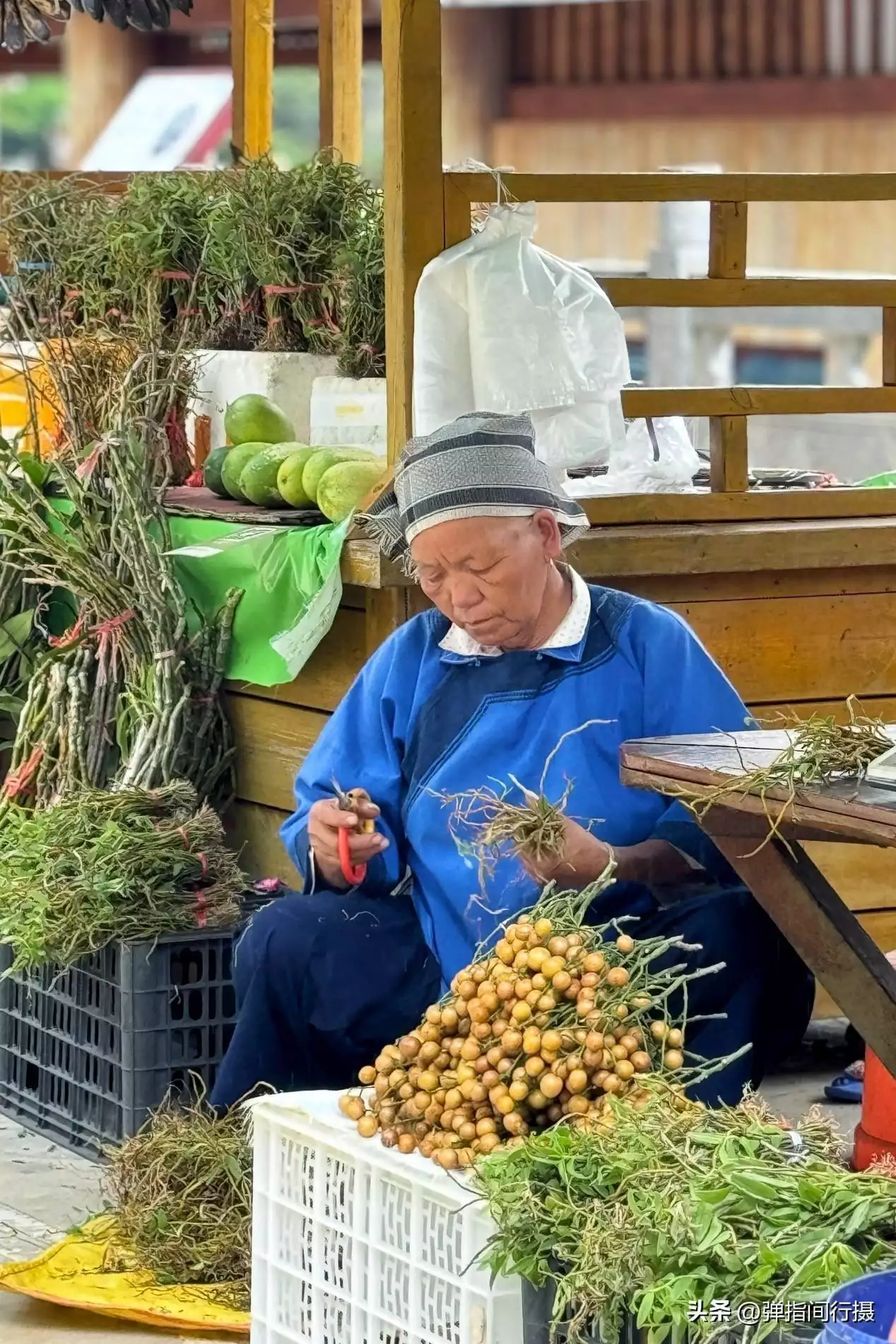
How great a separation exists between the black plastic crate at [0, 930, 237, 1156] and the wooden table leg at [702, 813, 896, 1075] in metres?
1.52

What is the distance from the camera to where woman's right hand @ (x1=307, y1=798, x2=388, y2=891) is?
11.2 feet

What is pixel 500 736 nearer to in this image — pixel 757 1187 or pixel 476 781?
pixel 476 781

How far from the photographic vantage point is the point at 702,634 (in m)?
4.49

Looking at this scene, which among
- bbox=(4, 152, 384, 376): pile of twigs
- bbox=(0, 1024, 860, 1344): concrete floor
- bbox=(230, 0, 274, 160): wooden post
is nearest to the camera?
bbox=(0, 1024, 860, 1344): concrete floor

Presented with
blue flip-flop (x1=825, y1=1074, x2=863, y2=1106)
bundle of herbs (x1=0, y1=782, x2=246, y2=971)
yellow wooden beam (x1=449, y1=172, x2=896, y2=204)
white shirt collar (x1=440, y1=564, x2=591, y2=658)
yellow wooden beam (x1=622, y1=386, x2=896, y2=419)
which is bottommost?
blue flip-flop (x1=825, y1=1074, x2=863, y2=1106)

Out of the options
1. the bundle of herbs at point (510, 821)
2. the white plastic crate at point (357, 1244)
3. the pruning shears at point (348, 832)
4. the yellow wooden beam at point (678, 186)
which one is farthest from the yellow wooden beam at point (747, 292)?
the white plastic crate at point (357, 1244)

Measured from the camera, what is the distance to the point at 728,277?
14.7 ft

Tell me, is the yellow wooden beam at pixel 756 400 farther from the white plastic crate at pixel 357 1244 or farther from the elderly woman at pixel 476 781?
the white plastic crate at pixel 357 1244

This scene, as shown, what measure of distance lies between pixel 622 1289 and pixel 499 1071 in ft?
1.48

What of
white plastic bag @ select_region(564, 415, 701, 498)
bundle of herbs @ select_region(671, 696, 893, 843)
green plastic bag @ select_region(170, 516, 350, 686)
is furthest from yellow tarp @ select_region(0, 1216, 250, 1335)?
white plastic bag @ select_region(564, 415, 701, 498)

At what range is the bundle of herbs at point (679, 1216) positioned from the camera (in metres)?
2.30

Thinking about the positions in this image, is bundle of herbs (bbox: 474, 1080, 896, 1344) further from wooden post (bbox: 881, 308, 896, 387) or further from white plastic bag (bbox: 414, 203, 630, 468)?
wooden post (bbox: 881, 308, 896, 387)

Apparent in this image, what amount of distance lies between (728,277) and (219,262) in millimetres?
1492

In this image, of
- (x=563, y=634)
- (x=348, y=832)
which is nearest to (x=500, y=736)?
(x=563, y=634)
